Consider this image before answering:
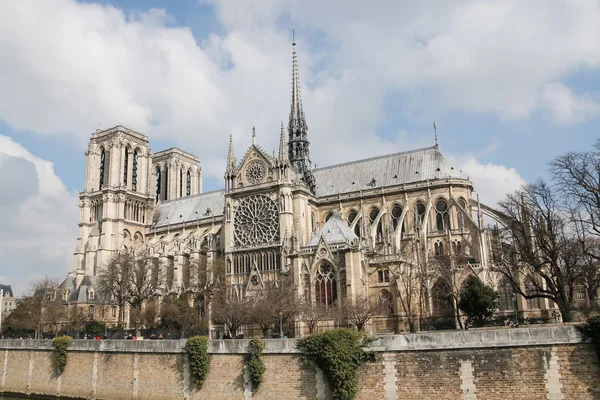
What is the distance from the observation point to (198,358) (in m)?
28.5

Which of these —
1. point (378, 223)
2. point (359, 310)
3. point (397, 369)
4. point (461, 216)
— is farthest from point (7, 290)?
point (397, 369)

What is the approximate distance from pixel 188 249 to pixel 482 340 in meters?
48.0

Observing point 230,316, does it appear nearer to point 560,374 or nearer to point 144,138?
point 560,374

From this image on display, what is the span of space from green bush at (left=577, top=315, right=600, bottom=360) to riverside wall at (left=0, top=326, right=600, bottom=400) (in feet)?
1.18

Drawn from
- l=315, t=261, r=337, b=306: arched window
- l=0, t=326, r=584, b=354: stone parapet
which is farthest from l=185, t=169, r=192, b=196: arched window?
Answer: l=0, t=326, r=584, b=354: stone parapet

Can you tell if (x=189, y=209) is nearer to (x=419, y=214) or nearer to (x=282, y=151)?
(x=282, y=151)

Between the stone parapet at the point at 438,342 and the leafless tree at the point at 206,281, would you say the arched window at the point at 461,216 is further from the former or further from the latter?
the stone parapet at the point at 438,342

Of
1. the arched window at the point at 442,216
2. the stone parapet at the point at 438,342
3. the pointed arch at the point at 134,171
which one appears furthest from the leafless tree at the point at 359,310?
the pointed arch at the point at 134,171

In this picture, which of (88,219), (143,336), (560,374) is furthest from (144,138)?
(560,374)

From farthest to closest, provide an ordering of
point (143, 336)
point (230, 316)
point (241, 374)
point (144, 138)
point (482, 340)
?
1. point (144, 138)
2. point (143, 336)
3. point (230, 316)
4. point (241, 374)
5. point (482, 340)

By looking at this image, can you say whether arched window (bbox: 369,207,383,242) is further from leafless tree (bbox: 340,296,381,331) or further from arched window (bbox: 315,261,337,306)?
leafless tree (bbox: 340,296,381,331)

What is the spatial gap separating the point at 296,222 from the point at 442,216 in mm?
15734

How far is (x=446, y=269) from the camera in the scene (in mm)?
43438

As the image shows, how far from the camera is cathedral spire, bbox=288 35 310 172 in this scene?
67.9 meters
